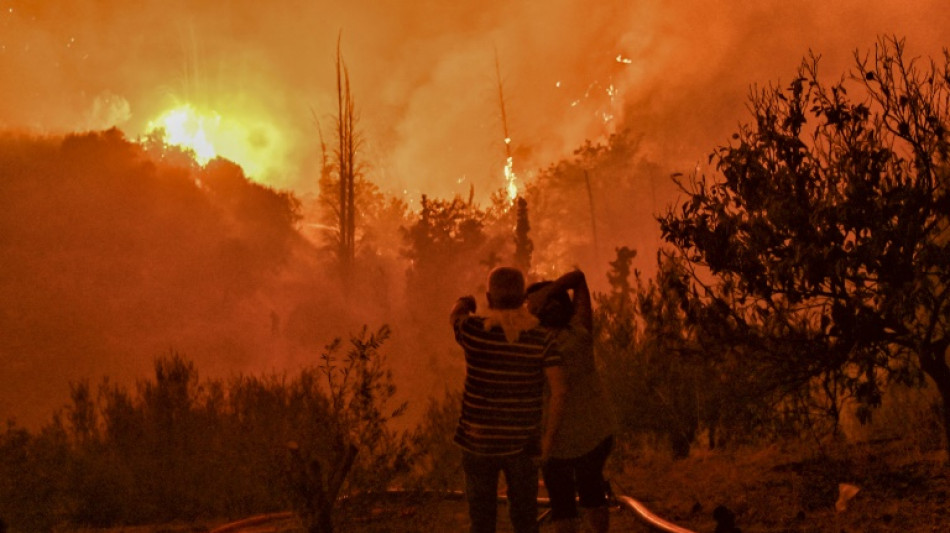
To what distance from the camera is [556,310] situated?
4.09 meters

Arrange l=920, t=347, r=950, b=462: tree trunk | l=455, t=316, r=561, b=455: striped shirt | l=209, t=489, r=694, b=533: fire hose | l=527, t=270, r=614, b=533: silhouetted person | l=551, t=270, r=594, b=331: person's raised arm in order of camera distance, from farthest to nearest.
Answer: l=920, t=347, r=950, b=462: tree trunk
l=209, t=489, r=694, b=533: fire hose
l=551, t=270, r=594, b=331: person's raised arm
l=527, t=270, r=614, b=533: silhouetted person
l=455, t=316, r=561, b=455: striped shirt

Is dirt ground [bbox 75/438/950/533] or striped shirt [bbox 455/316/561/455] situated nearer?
striped shirt [bbox 455/316/561/455]

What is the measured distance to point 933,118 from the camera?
5.62 meters

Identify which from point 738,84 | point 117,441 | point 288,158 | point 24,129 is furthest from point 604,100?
point 117,441

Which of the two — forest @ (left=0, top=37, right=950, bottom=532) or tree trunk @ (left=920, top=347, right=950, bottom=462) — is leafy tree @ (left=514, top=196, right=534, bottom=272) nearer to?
forest @ (left=0, top=37, right=950, bottom=532)

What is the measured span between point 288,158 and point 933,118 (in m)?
36.6

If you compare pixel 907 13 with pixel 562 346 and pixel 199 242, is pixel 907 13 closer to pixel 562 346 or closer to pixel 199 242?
pixel 199 242

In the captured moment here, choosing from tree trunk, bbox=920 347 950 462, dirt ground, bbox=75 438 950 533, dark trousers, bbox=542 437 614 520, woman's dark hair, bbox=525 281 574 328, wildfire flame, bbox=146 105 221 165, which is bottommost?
dirt ground, bbox=75 438 950 533

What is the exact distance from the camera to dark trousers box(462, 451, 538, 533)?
3756 millimetres

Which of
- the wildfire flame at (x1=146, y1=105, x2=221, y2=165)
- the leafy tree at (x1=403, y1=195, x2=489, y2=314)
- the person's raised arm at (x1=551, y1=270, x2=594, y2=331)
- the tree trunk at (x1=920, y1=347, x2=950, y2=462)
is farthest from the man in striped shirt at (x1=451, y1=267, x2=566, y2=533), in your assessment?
the wildfire flame at (x1=146, y1=105, x2=221, y2=165)

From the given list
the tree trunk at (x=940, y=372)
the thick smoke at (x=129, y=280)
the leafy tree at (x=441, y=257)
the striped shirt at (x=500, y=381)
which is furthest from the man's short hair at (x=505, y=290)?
the leafy tree at (x=441, y=257)

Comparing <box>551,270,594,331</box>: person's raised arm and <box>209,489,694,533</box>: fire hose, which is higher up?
<box>551,270,594,331</box>: person's raised arm

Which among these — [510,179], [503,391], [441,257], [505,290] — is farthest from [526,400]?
[510,179]

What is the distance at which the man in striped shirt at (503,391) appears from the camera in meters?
3.67
